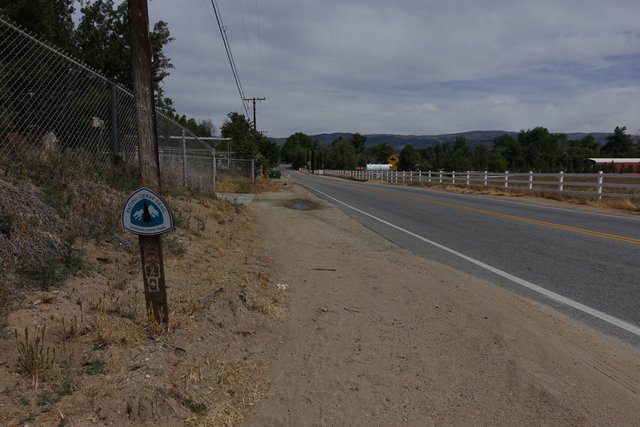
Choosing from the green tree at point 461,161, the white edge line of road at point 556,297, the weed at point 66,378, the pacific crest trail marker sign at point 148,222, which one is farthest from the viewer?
the green tree at point 461,161

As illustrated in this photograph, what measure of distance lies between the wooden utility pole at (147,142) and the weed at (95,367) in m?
0.77

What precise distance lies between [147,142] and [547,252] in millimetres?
7446

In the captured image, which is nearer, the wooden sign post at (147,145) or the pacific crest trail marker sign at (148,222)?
the pacific crest trail marker sign at (148,222)

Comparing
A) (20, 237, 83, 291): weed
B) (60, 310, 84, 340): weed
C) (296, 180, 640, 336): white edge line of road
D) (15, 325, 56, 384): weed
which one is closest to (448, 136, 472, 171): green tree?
(296, 180, 640, 336): white edge line of road

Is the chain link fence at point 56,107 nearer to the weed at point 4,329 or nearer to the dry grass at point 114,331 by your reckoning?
the weed at point 4,329

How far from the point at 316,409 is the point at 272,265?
4491 mm

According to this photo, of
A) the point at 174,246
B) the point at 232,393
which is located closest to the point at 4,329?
the point at 232,393

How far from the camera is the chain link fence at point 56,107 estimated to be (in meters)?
6.16

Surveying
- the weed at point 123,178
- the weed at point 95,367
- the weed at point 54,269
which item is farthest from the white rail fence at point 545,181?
the weed at point 95,367

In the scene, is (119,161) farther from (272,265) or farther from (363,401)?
(363,401)

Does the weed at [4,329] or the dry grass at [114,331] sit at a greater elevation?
the weed at [4,329]

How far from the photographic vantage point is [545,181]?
27125 mm

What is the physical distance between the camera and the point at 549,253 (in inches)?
360

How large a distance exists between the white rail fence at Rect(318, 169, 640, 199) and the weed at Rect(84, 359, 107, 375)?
20620 millimetres
